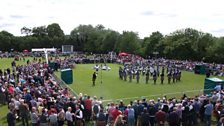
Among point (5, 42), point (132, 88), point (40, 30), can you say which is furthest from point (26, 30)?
point (132, 88)

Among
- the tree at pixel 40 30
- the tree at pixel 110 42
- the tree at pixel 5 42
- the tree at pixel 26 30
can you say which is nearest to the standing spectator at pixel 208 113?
the tree at pixel 110 42

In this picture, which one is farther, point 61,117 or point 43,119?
point 61,117

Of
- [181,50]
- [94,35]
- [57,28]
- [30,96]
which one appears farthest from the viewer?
[57,28]

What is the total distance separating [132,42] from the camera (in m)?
84.9

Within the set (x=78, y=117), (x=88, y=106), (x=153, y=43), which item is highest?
(x=153, y=43)

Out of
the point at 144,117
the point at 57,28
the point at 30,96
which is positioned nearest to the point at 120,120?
the point at 144,117

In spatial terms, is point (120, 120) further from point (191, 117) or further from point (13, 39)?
point (13, 39)

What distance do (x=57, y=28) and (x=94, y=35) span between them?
22.3 m

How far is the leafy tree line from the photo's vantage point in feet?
212

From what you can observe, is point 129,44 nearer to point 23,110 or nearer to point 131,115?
point 23,110

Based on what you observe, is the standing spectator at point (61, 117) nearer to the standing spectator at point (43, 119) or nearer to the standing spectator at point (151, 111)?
the standing spectator at point (43, 119)

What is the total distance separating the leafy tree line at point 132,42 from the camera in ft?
212

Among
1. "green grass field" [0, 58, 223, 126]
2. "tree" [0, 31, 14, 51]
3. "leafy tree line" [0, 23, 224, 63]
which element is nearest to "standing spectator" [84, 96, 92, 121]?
"green grass field" [0, 58, 223, 126]

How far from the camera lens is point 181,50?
65.6 meters
